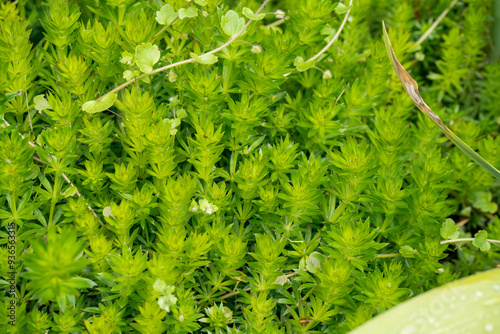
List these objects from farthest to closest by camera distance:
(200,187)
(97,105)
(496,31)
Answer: (496,31)
(200,187)
(97,105)

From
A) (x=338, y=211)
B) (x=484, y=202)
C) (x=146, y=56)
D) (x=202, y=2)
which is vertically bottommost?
(x=484, y=202)

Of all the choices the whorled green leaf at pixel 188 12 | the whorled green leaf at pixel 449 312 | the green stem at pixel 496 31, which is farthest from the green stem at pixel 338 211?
the green stem at pixel 496 31

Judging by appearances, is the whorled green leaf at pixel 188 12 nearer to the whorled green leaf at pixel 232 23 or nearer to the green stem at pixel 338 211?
the whorled green leaf at pixel 232 23

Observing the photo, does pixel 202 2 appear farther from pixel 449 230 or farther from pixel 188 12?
pixel 449 230

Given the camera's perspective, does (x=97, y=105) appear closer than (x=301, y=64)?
Yes

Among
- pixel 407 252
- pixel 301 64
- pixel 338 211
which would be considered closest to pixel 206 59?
pixel 301 64
